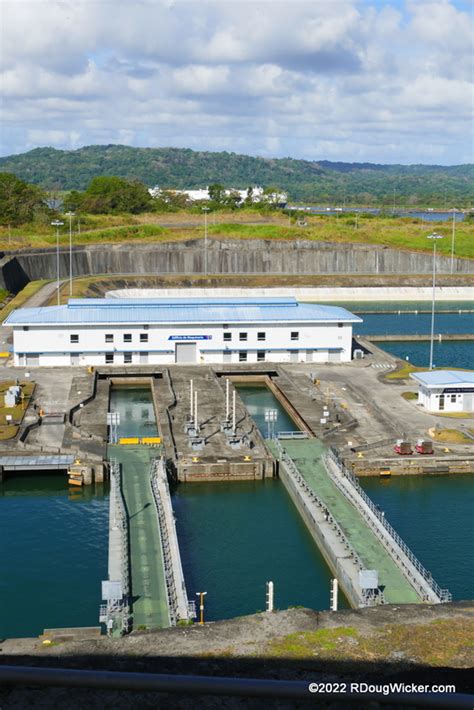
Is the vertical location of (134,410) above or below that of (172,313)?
below

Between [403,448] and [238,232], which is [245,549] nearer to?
[403,448]

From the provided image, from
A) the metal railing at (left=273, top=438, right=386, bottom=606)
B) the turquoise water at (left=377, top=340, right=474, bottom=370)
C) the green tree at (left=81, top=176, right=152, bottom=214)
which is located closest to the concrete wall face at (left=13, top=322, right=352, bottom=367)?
the turquoise water at (left=377, top=340, right=474, bottom=370)

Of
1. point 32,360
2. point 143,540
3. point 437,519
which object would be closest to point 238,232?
point 32,360

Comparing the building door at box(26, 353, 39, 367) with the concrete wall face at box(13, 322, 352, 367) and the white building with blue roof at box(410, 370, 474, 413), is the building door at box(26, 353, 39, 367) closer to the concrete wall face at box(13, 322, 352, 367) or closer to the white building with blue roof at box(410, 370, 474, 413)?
the concrete wall face at box(13, 322, 352, 367)

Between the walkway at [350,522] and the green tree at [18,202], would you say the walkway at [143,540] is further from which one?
the green tree at [18,202]

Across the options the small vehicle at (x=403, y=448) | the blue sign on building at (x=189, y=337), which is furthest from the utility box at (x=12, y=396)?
the small vehicle at (x=403, y=448)
